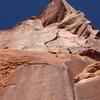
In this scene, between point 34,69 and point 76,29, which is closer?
point 34,69

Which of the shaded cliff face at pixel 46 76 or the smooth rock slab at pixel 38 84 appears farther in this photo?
the shaded cliff face at pixel 46 76

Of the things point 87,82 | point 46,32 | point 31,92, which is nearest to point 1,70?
point 31,92

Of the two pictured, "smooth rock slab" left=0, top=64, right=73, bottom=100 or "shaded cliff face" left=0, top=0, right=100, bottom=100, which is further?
"shaded cliff face" left=0, top=0, right=100, bottom=100

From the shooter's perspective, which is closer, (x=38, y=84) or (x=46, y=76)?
(x=38, y=84)

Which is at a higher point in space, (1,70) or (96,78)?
(1,70)

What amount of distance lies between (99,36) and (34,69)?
1532 cm

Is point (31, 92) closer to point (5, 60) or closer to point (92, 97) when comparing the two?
point (92, 97)

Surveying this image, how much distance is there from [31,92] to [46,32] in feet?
66.8

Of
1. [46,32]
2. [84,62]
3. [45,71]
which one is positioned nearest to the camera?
[45,71]

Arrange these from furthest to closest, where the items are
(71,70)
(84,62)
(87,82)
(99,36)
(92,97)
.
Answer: (99,36)
(84,62)
(71,70)
(87,82)
(92,97)

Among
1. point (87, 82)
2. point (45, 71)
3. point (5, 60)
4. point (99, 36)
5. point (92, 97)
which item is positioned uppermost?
point (99, 36)

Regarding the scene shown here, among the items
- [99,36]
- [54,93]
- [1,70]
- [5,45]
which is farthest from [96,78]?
[5,45]

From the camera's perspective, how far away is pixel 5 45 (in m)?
29.2

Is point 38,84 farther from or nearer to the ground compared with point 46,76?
nearer to the ground
